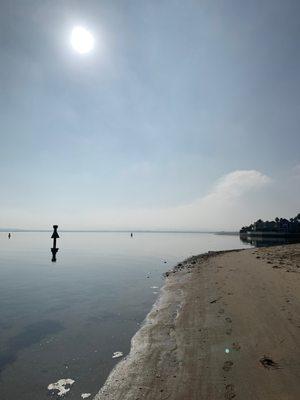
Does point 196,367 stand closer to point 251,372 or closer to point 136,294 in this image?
point 251,372

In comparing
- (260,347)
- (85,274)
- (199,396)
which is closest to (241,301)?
(260,347)

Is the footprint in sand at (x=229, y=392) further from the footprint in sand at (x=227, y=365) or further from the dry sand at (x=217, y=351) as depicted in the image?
the footprint in sand at (x=227, y=365)

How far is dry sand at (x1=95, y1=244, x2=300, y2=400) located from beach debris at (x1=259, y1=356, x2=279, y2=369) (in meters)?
0.02

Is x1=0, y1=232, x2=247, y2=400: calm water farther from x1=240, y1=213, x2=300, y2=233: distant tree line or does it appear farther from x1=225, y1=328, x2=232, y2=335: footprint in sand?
x1=240, y1=213, x2=300, y2=233: distant tree line

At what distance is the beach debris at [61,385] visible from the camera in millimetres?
7184

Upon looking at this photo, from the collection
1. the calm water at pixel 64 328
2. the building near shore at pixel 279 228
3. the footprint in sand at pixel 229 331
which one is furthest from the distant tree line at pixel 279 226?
the footprint in sand at pixel 229 331

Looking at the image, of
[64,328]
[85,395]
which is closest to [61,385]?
[85,395]

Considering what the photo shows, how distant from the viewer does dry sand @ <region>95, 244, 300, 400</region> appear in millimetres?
6527

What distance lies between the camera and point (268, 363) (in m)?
7.42

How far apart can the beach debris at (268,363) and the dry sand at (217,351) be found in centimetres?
2

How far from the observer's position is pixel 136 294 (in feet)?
61.9

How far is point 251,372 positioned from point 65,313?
32.3 feet

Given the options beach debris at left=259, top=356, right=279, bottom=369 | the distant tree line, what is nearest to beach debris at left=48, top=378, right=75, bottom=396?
beach debris at left=259, top=356, right=279, bottom=369

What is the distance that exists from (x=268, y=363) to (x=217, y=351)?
1.51 meters
